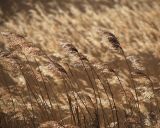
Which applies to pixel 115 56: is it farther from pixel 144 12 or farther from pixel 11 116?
pixel 11 116

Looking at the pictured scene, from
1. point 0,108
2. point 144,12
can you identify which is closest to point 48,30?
point 144,12

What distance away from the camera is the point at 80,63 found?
147 inches

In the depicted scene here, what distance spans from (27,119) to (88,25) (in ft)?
8.75

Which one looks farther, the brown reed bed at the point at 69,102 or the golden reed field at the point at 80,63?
the golden reed field at the point at 80,63

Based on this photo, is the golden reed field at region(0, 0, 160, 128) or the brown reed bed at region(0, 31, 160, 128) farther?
the golden reed field at region(0, 0, 160, 128)

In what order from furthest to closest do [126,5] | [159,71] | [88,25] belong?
[126,5] < [88,25] < [159,71]

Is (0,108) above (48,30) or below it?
below

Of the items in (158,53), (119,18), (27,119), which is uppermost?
(119,18)

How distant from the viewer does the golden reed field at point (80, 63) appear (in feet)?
12.5

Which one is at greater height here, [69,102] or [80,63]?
[80,63]

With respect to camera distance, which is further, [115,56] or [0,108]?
[115,56]

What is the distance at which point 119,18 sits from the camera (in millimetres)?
6527

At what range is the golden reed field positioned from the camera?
3.81 metres

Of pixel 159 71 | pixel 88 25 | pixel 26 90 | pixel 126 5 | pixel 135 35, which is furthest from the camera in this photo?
pixel 126 5
